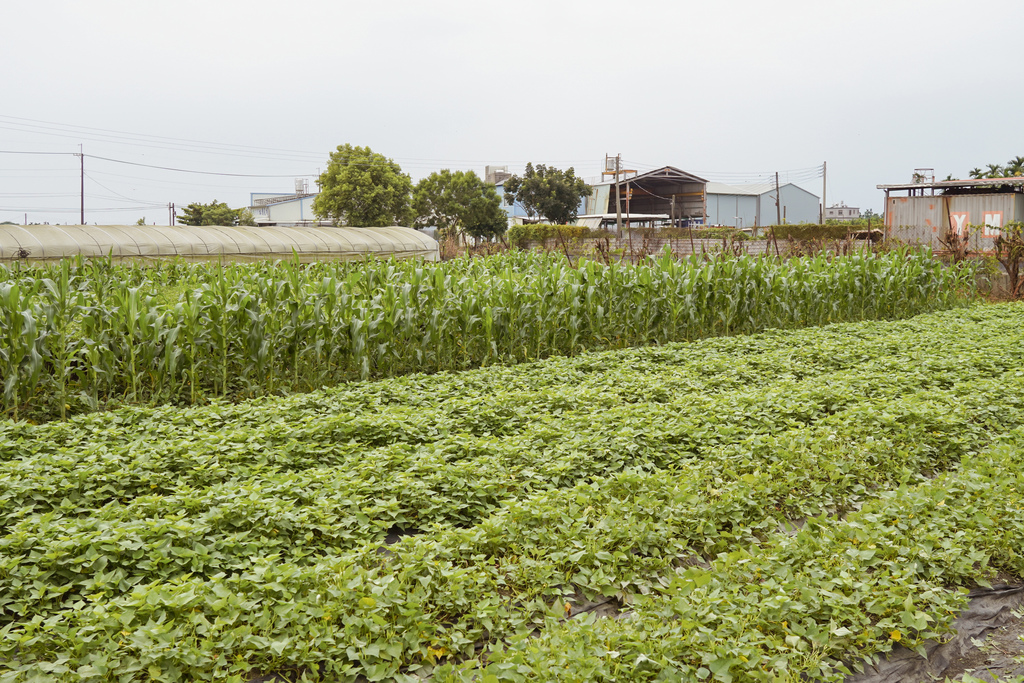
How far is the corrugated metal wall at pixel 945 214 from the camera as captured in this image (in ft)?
89.2

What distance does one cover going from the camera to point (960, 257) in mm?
16484

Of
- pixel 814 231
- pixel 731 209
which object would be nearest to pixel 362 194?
pixel 814 231

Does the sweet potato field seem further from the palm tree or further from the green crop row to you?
the palm tree

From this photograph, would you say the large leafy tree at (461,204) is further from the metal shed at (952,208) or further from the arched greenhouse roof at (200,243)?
the metal shed at (952,208)

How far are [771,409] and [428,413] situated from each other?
110 inches

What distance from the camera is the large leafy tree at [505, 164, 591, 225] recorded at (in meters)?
50.9

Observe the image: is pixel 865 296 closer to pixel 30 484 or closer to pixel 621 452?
pixel 621 452

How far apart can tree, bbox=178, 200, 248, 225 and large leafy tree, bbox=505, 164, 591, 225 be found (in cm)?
2374

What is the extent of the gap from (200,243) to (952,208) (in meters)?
27.2

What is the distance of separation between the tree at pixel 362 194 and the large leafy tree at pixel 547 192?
8982 millimetres

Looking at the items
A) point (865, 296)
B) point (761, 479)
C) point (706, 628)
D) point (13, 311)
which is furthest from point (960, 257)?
point (13, 311)

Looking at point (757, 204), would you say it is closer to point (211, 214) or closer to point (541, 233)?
point (541, 233)

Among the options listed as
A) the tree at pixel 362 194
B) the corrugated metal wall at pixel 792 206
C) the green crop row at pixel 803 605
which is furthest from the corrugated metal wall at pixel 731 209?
the green crop row at pixel 803 605

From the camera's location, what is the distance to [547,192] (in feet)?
167
